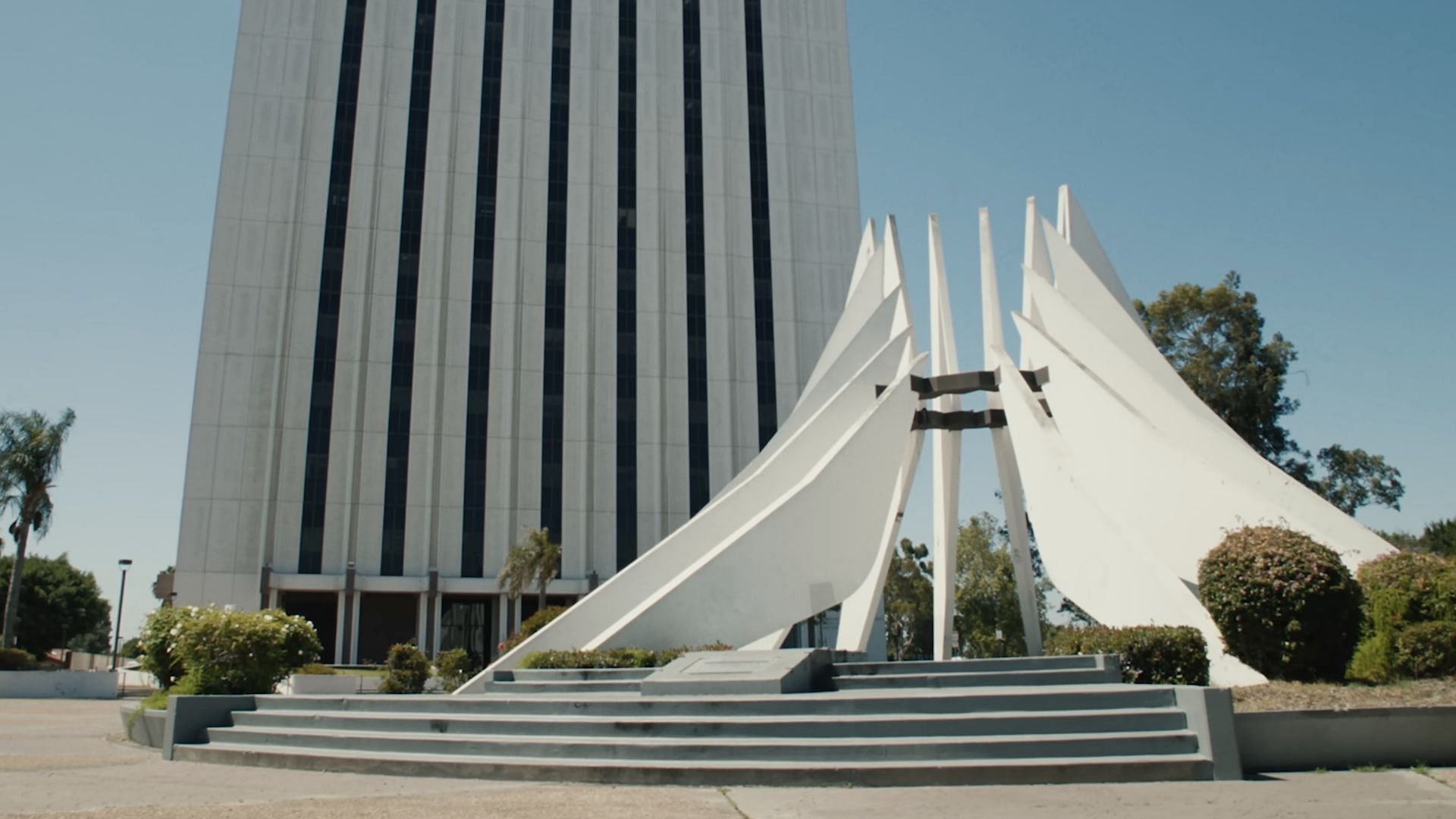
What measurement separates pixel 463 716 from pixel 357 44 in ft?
140

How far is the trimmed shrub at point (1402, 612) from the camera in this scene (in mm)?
11195

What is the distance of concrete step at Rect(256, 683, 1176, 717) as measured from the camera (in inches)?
384

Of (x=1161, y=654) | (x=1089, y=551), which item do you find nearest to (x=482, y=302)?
(x=1089, y=551)

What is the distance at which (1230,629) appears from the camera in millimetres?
11859

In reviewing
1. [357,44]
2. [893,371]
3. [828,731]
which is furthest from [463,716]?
[357,44]

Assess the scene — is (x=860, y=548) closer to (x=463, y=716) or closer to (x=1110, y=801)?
(x=463, y=716)

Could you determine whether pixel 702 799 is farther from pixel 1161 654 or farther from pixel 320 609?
pixel 320 609

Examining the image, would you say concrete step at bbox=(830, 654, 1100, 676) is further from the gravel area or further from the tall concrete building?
the tall concrete building

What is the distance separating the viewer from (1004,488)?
73.5ft

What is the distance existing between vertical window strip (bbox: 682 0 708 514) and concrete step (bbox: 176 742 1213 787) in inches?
1329

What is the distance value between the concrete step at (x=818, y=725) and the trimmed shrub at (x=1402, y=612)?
12.6 feet

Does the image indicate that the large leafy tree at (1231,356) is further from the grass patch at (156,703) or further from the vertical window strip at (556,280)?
the grass patch at (156,703)

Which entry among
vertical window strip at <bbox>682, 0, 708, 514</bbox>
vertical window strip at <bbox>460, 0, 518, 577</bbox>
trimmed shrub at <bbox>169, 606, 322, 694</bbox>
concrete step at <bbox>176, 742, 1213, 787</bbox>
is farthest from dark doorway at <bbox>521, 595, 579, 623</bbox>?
concrete step at <bbox>176, 742, 1213, 787</bbox>

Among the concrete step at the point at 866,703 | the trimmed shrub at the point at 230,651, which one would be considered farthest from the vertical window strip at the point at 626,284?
the concrete step at the point at 866,703
